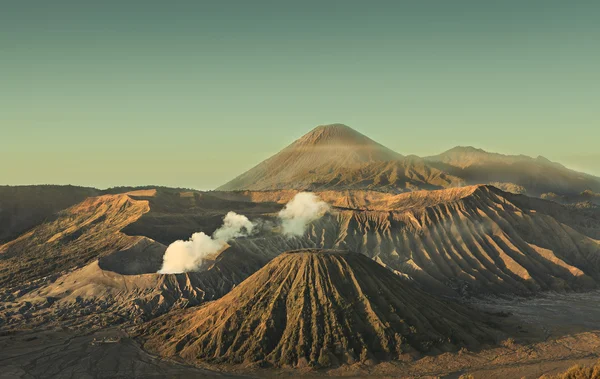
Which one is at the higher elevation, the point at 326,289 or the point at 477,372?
the point at 326,289

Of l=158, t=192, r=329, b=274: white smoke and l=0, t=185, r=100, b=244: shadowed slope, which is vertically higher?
l=0, t=185, r=100, b=244: shadowed slope

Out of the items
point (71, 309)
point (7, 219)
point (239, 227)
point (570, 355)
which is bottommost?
point (570, 355)

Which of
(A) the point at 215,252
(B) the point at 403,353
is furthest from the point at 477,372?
(A) the point at 215,252

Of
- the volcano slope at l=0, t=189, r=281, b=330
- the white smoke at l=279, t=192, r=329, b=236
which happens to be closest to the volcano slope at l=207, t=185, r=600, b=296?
the white smoke at l=279, t=192, r=329, b=236

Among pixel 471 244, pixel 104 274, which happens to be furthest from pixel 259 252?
pixel 471 244

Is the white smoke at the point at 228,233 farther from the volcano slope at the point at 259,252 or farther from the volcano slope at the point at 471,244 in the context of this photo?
the volcano slope at the point at 471,244

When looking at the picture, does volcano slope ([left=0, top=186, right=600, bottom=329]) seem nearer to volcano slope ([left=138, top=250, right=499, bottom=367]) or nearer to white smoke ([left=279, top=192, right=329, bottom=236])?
white smoke ([left=279, top=192, right=329, bottom=236])

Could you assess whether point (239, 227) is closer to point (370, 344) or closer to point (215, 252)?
point (215, 252)
